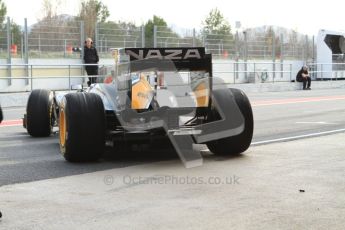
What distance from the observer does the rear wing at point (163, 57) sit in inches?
334

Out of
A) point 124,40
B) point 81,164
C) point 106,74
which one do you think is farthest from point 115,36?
point 81,164

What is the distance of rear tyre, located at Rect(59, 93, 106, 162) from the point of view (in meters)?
7.98

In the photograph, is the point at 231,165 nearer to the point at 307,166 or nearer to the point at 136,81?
the point at 307,166

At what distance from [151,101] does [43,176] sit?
183cm

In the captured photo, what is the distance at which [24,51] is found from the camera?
25406 millimetres

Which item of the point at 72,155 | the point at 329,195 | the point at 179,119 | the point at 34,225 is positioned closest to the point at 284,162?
the point at 179,119

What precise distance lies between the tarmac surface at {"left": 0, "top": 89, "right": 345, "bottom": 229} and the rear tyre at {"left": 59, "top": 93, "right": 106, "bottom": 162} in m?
0.17

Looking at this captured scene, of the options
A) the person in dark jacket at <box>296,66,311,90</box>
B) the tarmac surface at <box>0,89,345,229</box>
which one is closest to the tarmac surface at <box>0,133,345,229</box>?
the tarmac surface at <box>0,89,345,229</box>

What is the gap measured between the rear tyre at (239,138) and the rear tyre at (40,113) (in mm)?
3580

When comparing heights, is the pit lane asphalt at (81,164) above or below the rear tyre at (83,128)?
below

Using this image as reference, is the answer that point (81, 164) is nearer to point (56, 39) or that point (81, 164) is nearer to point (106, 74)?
point (106, 74)

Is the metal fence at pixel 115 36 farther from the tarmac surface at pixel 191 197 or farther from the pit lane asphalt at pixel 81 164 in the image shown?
the tarmac surface at pixel 191 197

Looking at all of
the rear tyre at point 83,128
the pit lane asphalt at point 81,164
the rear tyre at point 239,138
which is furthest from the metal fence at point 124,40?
the rear tyre at point 239,138

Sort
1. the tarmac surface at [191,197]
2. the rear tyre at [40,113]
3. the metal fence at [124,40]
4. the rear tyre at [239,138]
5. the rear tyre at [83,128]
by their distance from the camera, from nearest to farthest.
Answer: the tarmac surface at [191,197], the rear tyre at [83,128], the rear tyre at [239,138], the rear tyre at [40,113], the metal fence at [124,40]
